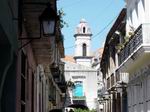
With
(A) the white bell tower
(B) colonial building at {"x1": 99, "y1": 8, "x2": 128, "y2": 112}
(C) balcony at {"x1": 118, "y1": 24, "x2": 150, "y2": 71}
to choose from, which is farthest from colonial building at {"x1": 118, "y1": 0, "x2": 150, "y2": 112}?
(A) the white bell tower

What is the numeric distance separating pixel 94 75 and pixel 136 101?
61.5 m

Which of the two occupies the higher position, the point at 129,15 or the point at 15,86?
the point at 129,15

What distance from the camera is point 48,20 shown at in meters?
9.54

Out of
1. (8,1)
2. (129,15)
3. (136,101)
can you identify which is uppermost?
(129,15)

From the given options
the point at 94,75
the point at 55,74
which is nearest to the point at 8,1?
the point at 55,74

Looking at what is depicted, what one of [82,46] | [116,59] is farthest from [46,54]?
[82,46]

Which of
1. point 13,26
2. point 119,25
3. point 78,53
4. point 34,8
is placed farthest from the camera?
point 78,53

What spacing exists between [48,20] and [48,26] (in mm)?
115

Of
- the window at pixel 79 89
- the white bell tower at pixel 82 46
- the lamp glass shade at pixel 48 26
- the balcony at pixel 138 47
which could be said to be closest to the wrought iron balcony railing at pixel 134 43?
the balcony at pixel 138 47

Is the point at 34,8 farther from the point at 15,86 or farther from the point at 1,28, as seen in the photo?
the point at 1,28

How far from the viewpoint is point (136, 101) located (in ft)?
82.4

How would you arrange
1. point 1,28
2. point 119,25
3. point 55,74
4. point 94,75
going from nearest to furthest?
point 1,28 < point 55,74 < point 119,25 < point 94,75

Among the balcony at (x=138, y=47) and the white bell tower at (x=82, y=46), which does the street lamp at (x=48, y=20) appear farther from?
the white bell tower at (x=82, y=46)

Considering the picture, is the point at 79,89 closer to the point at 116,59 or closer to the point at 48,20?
the point at 116,59
